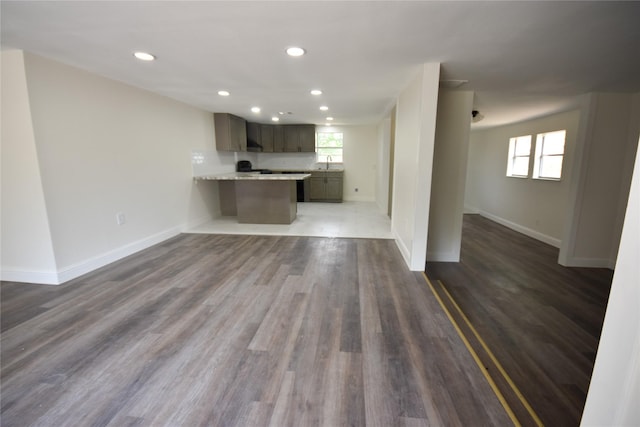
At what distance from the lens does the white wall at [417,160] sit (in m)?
2.68

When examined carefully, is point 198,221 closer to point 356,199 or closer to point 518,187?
point 356,199

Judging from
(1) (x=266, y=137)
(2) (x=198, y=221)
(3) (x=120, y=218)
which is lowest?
(2) (x=198, y=221)

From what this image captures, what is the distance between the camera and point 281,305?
2.32m

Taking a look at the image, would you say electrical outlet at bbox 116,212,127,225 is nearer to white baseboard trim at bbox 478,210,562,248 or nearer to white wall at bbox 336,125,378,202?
white wall at bbox 336,125,378,202

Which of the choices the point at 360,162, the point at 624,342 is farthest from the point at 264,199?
the point at 624,342

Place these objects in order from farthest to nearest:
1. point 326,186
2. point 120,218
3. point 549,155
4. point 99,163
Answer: point 326,186, point 549,155, point 120,218, point 99,163

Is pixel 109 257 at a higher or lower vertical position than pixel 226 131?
lower

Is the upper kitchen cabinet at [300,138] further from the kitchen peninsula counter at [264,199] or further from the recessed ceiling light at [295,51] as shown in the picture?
the recessed ceiling light at [295,51]

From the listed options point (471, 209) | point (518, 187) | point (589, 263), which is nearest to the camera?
point (589, 263)

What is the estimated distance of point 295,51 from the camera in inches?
90.1

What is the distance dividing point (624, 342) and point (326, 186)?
705 cm

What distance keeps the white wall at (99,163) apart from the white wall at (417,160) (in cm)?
348

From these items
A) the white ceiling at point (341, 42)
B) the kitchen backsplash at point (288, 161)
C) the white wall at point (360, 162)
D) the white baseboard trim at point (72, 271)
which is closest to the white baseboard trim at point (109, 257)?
the white baseboard trim at point (72, 271)

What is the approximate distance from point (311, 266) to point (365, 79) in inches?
87.3
